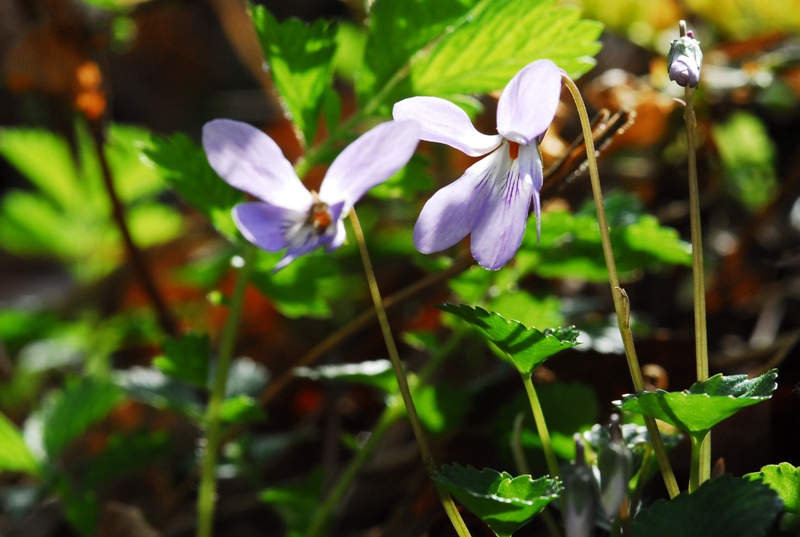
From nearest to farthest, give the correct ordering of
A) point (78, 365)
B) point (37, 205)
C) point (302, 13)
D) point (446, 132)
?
point (446, 132) → point (78, 365) → point (37, 205) → point (302, 13)

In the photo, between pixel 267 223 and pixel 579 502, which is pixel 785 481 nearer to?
pixel 579 502

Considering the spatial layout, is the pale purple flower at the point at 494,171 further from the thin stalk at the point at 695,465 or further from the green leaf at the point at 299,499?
the green leaf at the point at 299,499

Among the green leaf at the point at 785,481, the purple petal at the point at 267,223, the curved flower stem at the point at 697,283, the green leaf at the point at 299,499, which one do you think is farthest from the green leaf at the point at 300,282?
the green leaf at the point at 785,481

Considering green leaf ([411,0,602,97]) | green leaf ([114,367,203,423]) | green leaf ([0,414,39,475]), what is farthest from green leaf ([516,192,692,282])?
green leaf ([0,414,39,475])

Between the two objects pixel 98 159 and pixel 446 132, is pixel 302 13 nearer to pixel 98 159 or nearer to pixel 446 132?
pixel 98 159

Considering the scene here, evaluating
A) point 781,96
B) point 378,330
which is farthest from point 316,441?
point 781,96
